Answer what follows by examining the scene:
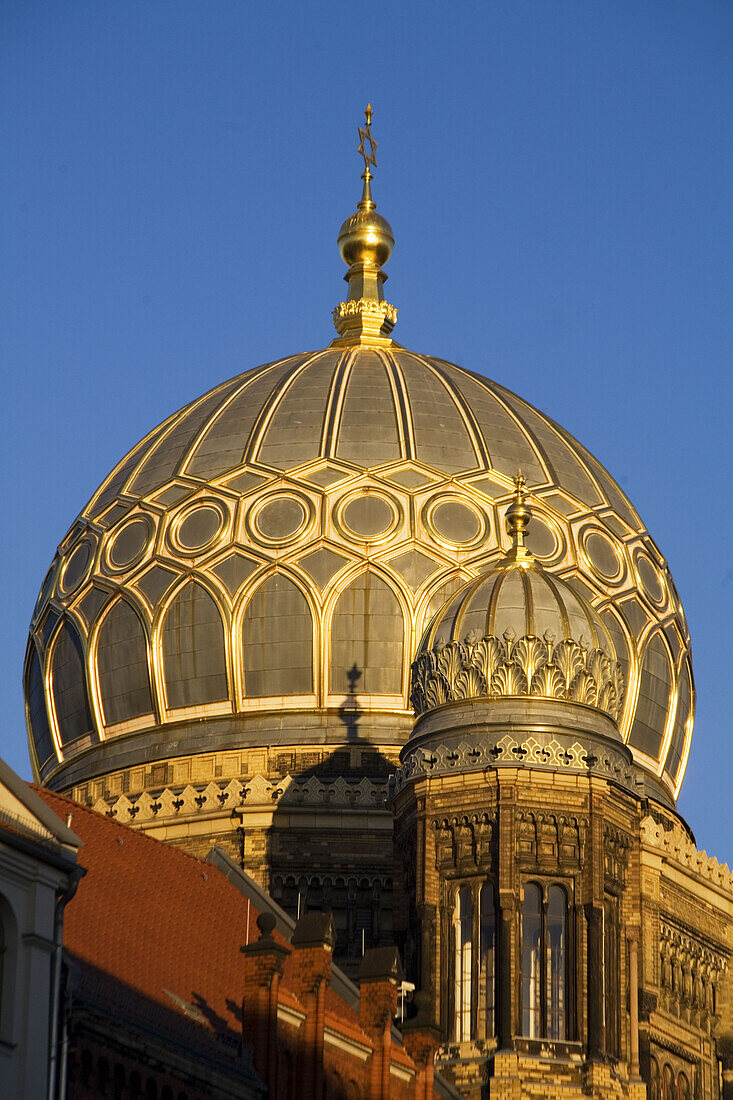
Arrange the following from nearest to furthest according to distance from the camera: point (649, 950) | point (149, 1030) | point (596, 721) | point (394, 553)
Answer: point (149, 1030) → point (596, 721) → point (649, 950) → point (394, 553)

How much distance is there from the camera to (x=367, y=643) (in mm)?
45500

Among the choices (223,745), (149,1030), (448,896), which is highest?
(223,745)

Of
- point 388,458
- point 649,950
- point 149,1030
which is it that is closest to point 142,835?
point 149,1030

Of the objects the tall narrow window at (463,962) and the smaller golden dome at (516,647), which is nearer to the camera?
the tall narrow window at (463,962)

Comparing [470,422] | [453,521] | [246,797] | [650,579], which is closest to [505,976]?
[246,797]

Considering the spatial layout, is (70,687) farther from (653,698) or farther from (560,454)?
(653,698)

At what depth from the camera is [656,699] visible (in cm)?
4728

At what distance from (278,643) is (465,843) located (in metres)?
7.75

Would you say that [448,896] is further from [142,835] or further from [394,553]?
[394,553]

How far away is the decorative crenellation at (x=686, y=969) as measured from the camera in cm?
4341

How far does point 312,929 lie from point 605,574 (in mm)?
14931

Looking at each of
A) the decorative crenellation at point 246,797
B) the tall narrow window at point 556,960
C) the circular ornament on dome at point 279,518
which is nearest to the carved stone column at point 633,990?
the tall narrow window at point 556,960

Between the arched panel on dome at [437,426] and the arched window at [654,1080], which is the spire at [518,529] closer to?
the arched panel on dome at [437,426]

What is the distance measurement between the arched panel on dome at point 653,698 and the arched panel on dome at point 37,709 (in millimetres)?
9209
